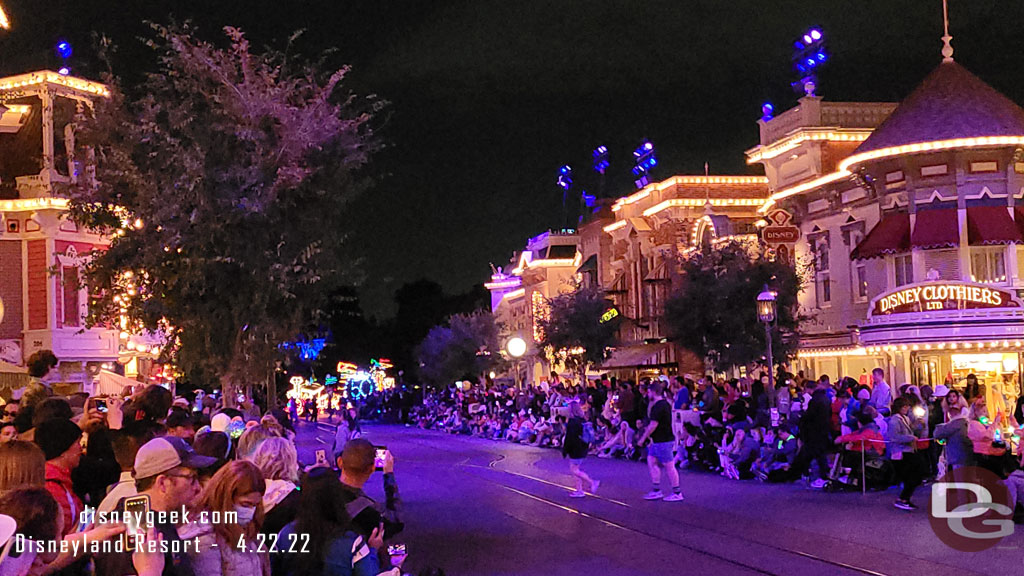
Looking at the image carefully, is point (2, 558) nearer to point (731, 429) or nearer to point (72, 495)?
point (72, 495)

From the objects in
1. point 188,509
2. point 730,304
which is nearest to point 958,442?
point 188,509

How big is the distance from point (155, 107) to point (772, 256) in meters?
28.9

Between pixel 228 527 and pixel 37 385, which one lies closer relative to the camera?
pixel 228 527

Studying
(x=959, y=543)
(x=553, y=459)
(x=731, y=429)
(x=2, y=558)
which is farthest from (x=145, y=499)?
(x=553, y=459)

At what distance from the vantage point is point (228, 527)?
5434 millimetres

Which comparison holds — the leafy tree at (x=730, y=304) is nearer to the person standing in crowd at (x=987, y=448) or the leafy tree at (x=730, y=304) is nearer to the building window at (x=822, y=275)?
the building window at (x=822, y=275)

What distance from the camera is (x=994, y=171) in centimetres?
→ 3350

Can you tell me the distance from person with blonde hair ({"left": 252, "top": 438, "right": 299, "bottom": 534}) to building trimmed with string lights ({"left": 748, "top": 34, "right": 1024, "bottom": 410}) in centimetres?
2673

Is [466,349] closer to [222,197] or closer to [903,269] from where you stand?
[903,269]

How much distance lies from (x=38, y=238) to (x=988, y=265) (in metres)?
27.0

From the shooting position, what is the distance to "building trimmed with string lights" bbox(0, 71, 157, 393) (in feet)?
107

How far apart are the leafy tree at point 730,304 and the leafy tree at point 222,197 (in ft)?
82.6

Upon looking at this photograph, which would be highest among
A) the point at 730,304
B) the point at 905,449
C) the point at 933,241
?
the point at 933,241

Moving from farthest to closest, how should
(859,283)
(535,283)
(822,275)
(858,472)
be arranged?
(535,283), (822,275), (859,283), (858,472)
